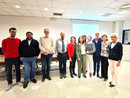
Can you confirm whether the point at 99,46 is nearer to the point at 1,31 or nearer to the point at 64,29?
the point at 64,29

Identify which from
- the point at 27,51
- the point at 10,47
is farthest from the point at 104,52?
the point at 10,47

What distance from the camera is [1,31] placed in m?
4.60

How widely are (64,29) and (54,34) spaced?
0.88 m

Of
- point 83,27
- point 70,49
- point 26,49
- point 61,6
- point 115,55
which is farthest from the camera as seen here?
point 83,27

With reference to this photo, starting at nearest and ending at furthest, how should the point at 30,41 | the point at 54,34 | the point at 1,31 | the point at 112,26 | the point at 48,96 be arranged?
the point at 48,96
the point at 30,41
the point at 1,31
the point at 54,34
the point at 112,26

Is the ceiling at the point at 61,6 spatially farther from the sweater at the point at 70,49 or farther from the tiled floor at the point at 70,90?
the tiled floor at the point at 70,90

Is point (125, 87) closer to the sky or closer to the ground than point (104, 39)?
closer to the ground

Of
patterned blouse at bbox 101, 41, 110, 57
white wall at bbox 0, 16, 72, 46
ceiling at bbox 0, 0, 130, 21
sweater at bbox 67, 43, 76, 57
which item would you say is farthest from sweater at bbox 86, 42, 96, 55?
white wall at bbox 0, 16, 72, 46

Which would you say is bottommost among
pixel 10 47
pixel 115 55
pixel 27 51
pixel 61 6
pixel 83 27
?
pixel 115 55

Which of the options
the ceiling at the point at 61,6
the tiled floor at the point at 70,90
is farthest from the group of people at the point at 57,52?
the ceiling at the point at 61,6

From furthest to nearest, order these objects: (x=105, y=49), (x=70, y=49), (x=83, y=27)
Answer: (x=83, y=27) → (x=70, y=49) → (x=105, y=49)

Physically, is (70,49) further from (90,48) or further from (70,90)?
(70,90)

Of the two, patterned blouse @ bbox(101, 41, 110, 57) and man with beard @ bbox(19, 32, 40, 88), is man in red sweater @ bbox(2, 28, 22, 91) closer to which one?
man with beard @ bbox(19, 32, 40, 88)

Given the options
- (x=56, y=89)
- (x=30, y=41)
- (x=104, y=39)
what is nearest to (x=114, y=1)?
(x=104, y=39)
